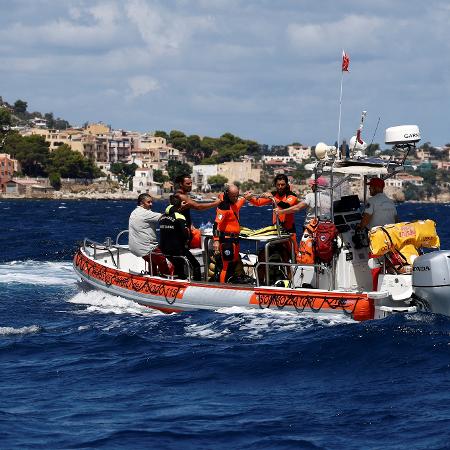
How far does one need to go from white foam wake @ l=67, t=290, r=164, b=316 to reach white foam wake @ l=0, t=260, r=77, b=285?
3343 mm

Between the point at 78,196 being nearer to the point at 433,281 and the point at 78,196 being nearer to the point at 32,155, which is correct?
the point at 32,155

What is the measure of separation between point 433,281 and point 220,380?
132 inches

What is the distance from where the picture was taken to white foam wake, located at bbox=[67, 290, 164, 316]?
17.6 meters

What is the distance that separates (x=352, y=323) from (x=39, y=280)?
365 inches

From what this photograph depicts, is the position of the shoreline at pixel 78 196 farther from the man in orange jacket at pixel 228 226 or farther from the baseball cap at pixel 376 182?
the baseball cap at pixel 376 182

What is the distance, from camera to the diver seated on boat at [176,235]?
1712 cm

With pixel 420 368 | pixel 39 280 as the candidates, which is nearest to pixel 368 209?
pixel 420 368

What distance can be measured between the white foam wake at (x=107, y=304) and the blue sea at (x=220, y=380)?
0.06m

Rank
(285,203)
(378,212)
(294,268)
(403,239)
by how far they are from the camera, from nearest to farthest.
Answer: (403,239) → (378,212) → (294,268) → (285,203)

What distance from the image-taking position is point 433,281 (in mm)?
14695

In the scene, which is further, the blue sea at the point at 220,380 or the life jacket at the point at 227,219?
the life jacket at the point at 227,219

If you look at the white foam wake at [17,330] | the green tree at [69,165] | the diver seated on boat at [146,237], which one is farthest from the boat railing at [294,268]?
the green tree at [69,165]

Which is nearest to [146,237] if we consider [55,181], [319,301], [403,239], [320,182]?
[320,182]

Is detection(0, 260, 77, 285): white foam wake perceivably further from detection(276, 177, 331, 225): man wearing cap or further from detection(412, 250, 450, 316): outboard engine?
detection(412, 250, 450, 316): outboard engine
